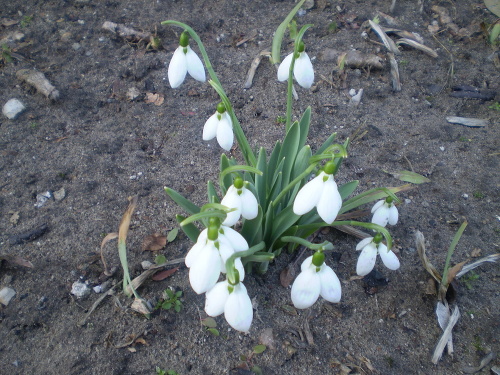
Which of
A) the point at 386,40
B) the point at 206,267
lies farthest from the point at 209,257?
the point at 386,40

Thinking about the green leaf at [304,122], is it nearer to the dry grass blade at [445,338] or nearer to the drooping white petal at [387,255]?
the drooping white petal at [387,255]

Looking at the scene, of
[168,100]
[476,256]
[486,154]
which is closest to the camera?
[476,256]

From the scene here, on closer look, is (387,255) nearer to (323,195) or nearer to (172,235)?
(323,195)

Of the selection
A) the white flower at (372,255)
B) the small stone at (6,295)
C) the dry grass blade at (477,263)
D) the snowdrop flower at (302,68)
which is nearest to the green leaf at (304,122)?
the snowdrop flower at (302,68)

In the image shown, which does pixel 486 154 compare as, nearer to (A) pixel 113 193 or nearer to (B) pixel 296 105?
(B) pixel 296 105

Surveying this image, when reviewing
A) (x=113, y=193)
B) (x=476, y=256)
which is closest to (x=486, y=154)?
(x=476, y=256)

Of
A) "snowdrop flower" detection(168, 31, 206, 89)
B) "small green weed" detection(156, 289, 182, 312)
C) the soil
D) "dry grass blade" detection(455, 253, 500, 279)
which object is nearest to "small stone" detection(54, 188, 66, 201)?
the soil

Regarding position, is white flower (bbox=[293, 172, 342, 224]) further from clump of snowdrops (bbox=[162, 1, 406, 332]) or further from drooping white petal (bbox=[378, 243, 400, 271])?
drooping white petal (bbox=[378, 243, 400, 271])
